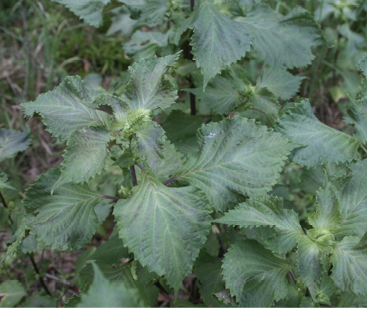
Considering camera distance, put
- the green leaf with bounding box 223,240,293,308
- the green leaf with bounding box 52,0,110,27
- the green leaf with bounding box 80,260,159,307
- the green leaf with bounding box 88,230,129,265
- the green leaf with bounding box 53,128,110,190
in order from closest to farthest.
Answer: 1. the green leaf with bounding box 53,128,110,190
2. the green leaf with bounding box 223,240,293,308
3. the green leaf with bounding box 80,260,159,307
4. the green leaf with bounding box 88,230,129,265
5. the green leaf with bounding box 52,0,110,27

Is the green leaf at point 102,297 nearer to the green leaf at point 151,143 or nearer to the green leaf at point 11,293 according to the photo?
the green leaf at point 151,143

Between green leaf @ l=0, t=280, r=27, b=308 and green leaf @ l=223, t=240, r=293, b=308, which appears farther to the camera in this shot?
green leaf @ l=0, t=280, r=27, b=308

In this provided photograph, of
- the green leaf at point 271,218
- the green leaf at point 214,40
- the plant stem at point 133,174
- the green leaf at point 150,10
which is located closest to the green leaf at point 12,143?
the plant stem at point 133,174

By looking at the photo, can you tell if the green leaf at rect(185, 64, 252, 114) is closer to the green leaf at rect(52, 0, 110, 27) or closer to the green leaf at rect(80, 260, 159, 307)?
the green leaf at rect(52, 0, 110, 27)

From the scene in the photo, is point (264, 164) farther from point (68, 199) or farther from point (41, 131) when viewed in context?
point (41, 131)

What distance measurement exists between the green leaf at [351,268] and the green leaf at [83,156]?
976 mm

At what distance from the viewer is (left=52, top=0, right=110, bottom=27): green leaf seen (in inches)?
73.6

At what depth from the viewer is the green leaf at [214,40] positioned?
4.78 feet

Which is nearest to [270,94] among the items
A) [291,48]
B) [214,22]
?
[291,48]

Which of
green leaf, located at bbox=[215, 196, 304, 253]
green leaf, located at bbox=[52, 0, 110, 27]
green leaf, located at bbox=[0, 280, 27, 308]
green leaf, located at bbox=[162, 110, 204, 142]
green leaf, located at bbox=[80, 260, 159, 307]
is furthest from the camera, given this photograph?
green leaf, located at bbox=[0, 280, 27, 308]

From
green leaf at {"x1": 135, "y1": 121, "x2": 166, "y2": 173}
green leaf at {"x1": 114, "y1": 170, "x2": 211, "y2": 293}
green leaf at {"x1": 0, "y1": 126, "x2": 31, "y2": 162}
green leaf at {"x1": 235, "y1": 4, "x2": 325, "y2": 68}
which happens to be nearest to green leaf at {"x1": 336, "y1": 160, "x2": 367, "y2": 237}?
green leaf at {"x1": 114, "y1": 170, "x2": 211, "y2": 293}

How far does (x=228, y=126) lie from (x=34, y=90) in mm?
2649

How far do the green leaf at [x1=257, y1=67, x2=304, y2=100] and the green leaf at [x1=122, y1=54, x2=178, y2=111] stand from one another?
0.79 metres

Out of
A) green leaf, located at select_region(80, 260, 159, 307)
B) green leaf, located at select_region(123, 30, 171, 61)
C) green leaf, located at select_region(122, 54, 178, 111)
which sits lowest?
green leaf, located at select_region(80, 260, 159, 307)
